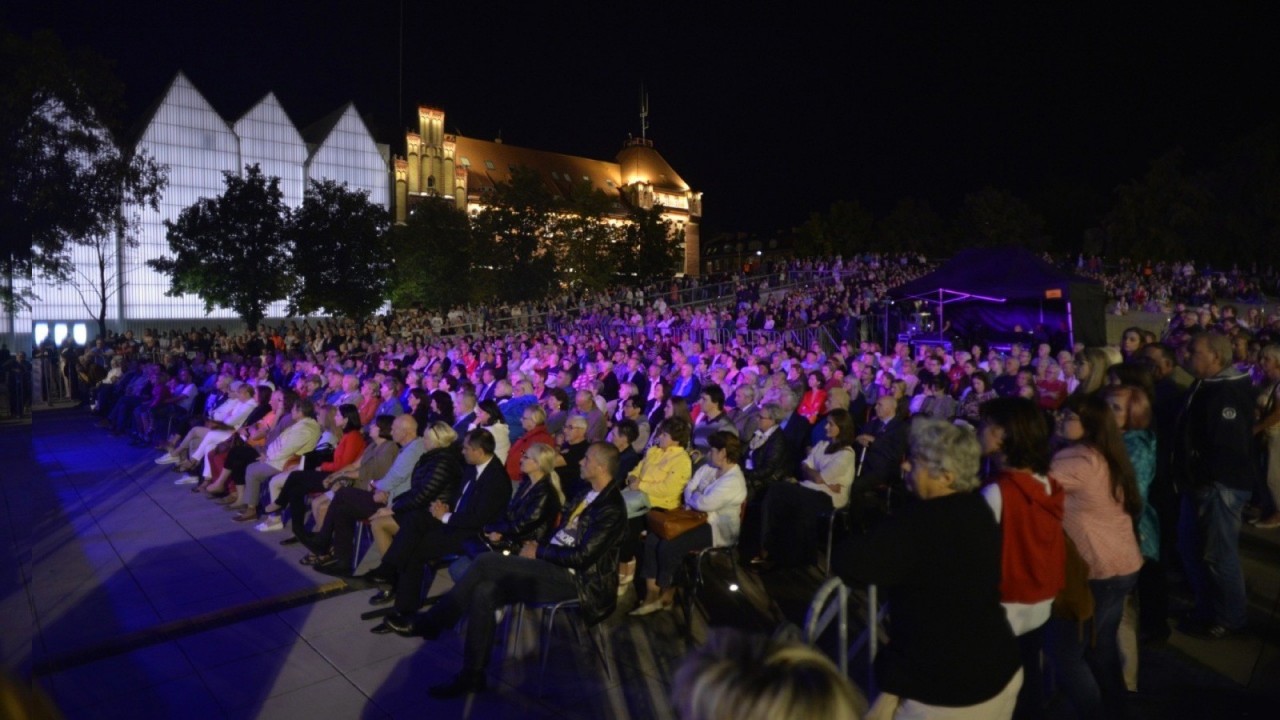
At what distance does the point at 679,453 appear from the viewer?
561 cm

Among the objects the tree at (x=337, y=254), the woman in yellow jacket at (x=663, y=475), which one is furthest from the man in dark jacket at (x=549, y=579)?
the tree at (x=337, y=254)

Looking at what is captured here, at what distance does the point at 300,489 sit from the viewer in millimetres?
6828

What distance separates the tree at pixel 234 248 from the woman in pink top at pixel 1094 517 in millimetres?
32563

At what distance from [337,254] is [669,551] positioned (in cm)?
3239

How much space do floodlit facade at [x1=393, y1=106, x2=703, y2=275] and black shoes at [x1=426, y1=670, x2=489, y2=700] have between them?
50067mm

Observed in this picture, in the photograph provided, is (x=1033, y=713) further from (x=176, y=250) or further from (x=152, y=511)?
(x=176, y=250)

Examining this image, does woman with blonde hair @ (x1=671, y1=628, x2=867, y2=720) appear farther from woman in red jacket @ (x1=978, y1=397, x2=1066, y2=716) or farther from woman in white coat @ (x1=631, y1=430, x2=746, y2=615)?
woman in white coat @ (x1=631, y1=430, x2=746, y2=615)

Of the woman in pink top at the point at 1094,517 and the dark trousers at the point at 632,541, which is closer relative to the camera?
the woman in pink top at the point at 1094,517

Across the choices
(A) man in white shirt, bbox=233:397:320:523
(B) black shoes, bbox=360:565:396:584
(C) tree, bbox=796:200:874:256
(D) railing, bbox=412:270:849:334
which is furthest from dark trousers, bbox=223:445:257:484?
(C) tree, bbox=796:200:874:256

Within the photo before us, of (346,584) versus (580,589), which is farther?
(346,584)

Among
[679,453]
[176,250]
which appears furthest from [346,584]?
[176,250]

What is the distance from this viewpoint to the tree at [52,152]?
1614 cm

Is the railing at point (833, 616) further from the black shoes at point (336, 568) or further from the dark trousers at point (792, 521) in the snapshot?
the black shoes at point (336, 568)

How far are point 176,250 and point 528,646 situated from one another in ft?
106
